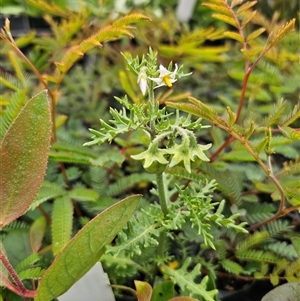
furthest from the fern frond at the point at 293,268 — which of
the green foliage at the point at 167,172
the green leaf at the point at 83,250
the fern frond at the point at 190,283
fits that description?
the green leaf at the point at 83,250

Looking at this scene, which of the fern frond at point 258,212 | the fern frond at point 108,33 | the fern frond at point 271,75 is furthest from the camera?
the fern frond at point 271,75

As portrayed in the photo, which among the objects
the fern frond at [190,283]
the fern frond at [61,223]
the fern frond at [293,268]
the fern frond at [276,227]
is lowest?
the fern frond at [293,268]

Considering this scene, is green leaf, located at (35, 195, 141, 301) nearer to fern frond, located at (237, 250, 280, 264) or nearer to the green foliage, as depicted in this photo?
the green foliage

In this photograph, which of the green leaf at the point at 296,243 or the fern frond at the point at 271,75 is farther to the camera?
the fern frond at the point at 271,75

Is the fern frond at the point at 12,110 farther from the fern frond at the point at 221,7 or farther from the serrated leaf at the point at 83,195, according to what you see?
the fern frond at the point at 221,7

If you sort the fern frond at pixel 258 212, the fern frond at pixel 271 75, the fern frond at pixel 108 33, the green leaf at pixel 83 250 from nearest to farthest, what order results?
the green leaf at pixel 83 250, the fern frond at pixel 108 33, the fern frond at pixel 258 212, the fern frond at pixel 271 75

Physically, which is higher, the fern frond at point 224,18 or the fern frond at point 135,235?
the fern frond at point 224,18

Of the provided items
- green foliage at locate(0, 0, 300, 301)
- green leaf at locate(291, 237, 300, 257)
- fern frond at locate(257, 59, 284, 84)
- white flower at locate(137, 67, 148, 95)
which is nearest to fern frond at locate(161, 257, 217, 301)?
green foliage at locate(0, 0, 300, 301)
